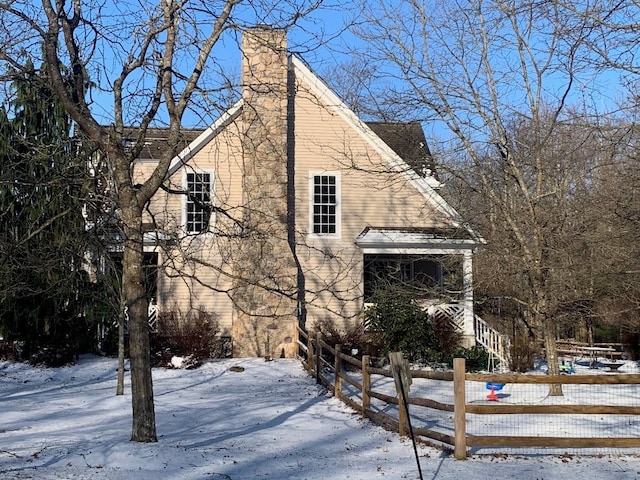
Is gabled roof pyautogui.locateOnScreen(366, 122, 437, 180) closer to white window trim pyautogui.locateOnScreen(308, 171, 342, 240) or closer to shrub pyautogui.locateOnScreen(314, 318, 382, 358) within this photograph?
white window trim pyautogui.locateOnScreen(308, 171, 342, 240)

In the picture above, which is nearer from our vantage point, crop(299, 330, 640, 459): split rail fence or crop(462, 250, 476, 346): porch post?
crop(299, 330, 640, 459): split rail fence

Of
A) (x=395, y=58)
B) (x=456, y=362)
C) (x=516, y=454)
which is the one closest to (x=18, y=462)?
(x=456, y=362)

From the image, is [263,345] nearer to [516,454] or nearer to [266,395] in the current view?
[266,395]

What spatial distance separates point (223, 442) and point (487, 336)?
41.9 feet

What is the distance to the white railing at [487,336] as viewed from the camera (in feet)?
67.8

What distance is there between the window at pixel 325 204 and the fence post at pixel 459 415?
1294 cm

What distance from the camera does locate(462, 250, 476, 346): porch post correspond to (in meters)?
19.3

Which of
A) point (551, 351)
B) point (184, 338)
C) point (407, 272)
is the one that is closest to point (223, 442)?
point (551, 351)

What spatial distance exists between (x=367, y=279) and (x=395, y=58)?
27.7ft

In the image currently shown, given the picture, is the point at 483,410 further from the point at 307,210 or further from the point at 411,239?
the point at 307,210

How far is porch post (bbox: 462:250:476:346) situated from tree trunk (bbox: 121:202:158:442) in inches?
440

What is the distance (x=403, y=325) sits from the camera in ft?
63.0

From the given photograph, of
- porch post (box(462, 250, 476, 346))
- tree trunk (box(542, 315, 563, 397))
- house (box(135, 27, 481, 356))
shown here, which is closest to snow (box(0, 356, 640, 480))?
house (box(135, 27, 481, 356))

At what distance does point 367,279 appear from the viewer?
2373cm
